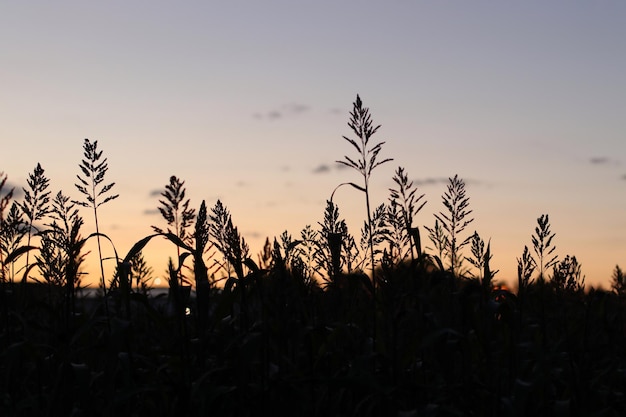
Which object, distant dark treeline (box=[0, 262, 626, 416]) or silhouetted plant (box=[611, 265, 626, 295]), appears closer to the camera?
distant dark treeline (box=[0, 262, 626, 416])

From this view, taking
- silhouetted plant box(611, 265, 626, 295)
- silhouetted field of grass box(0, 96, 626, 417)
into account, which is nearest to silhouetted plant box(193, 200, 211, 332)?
silhouetted field of grass box(0, 96, 626, 417)

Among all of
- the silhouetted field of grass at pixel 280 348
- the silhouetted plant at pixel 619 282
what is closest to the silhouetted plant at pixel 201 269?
the silhouetted field of grass at pixel 280 348

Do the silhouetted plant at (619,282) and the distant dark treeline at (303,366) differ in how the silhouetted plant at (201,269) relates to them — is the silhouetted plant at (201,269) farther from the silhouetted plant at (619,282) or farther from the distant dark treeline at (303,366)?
the silhouetted plant at (619,282)

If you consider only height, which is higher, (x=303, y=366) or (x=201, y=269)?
(x=201, y=269)

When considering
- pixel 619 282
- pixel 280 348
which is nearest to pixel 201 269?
pixel 280 348

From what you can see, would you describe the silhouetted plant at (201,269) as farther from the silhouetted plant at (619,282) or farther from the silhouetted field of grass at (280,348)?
the silhouetted plant at (619,282)

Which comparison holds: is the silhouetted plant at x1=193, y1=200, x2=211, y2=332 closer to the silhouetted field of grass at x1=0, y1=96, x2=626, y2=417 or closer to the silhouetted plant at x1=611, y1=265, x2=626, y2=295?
the silhouetted field of grass at x1=0, y1=96, x2=626, y2=417

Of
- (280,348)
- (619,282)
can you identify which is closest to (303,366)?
(280,348)

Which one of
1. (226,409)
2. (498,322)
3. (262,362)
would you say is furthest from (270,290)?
(498,322)

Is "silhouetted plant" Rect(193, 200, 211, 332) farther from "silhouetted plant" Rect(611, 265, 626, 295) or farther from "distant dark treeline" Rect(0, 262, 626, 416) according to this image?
"silhouetted plant" Rect(611, 265, 626, 295)

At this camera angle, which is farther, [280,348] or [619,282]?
[619,282]

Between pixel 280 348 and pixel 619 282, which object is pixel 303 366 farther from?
pixel 619 282

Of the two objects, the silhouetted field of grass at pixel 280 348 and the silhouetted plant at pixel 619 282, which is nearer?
the silhouetted field of grass at pixel 280 348

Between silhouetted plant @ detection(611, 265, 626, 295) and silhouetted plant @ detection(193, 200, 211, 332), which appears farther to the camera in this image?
silhouetted plant @ detection(611, 265, 626, 295)
